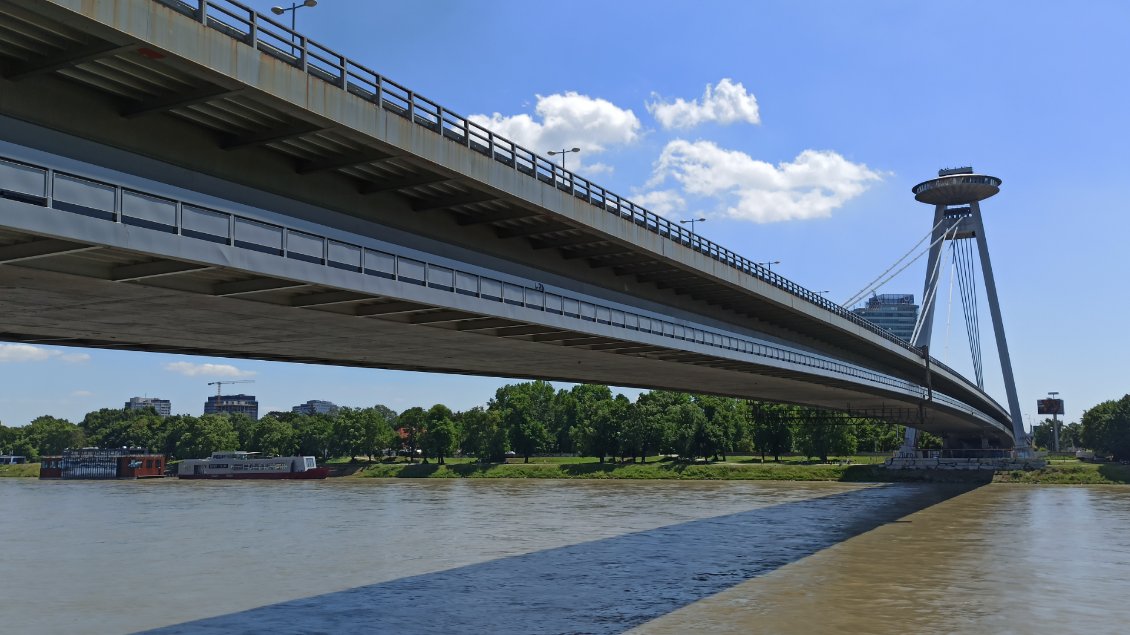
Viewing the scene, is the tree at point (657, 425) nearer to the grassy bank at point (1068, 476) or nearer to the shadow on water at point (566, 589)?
the grassy bank at point (1068, 476)

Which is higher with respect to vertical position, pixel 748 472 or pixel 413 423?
pixel 413 423

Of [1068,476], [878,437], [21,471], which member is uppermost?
[878,437]

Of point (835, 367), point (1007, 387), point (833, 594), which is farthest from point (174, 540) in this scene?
point (1007, 387)

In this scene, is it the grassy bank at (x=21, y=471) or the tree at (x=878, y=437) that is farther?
the grassy bank at (x=21, y=471)

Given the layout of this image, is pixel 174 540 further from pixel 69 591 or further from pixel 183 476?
pixel 183 476

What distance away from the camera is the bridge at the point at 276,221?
14.7 m

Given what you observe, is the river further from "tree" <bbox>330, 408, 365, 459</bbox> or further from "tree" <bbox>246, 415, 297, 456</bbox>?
"tree" <bbox>246, 415, 297, 456</bbox>

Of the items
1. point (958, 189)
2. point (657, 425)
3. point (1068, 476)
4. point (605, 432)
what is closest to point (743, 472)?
point (657, 425)

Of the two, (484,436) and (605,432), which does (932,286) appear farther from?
(484,436)

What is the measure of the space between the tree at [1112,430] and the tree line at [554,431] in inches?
1065

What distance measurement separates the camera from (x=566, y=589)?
2927cm

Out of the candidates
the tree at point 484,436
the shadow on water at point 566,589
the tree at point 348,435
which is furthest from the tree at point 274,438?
the shadow on water at point 566,589

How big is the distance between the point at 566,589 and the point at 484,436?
97.5m

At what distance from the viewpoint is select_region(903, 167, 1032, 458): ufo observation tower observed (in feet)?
289
